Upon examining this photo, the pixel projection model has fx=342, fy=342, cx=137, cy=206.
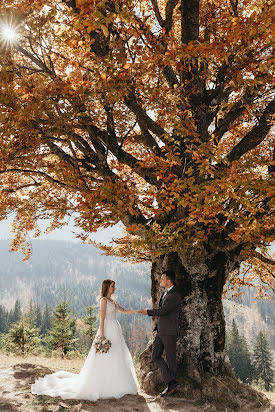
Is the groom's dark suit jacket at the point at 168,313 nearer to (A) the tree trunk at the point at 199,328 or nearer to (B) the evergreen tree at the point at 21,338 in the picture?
(A) the tree trunk at the point at 199,328

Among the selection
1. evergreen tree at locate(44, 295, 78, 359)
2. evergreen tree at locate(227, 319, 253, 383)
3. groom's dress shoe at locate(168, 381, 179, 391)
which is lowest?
evergreen tree at locate(227, 319, 253, 383)

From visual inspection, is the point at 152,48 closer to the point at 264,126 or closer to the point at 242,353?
the point at 264,126

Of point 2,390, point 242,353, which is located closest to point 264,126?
point 2,390

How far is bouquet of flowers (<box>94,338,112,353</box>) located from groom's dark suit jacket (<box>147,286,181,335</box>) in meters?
1.19

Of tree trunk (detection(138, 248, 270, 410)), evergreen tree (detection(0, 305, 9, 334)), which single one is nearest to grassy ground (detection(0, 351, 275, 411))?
tree trunk (detection(138, 248, 270, 410))

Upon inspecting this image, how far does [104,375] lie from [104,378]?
6cm

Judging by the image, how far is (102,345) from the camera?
755 cm

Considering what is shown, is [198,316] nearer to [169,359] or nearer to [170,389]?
[169,359]

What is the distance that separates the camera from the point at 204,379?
806cm

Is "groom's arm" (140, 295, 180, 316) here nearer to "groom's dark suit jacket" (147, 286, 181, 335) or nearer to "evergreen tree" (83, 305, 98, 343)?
"groom's dark suit jacket" (147, 286, 181, 335)

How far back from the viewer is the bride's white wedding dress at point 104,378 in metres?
7.23

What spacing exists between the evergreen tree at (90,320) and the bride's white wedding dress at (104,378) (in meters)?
22.8

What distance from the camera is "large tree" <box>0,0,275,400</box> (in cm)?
680

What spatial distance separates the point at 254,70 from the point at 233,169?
10.7ft
